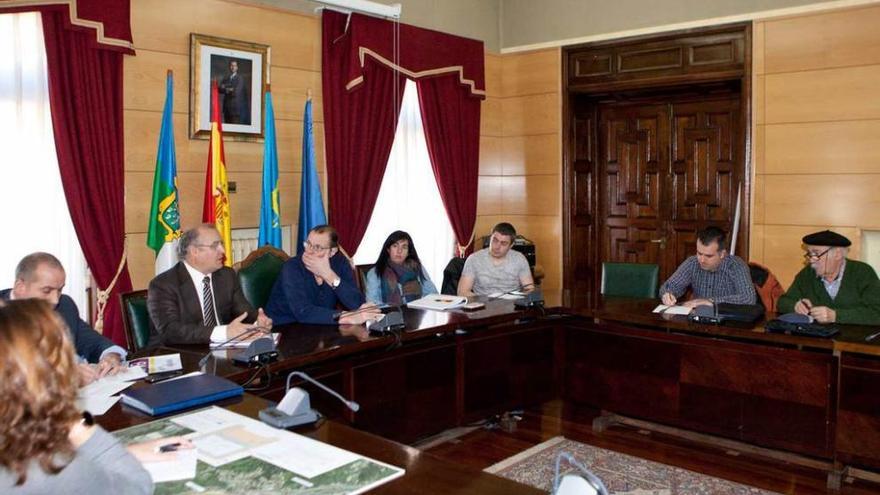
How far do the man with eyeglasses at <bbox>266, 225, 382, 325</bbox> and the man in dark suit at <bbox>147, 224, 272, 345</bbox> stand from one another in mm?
199

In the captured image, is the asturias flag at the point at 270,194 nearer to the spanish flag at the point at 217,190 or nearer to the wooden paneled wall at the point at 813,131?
the spanish flag at the point at 217,190

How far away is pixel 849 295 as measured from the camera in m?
3.98

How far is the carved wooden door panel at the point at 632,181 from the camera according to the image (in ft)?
21.9

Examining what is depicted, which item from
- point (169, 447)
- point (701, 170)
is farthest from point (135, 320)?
point (701, 170)

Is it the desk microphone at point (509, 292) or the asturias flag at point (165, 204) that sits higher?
the asturias flag at point (165, 204)

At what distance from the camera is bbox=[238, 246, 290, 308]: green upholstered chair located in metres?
4.18

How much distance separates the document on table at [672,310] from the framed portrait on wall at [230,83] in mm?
2835

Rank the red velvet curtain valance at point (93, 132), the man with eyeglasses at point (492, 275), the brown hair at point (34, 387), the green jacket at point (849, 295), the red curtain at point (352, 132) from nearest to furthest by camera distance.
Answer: the brown hair at point (34, 387)
the green jacket at point (849, 295)
the red velvet curtain valance at point (93, 132)
the man with eyeglasses at point (492, 275)
the red curtain at point (352, 132)

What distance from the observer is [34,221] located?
14.1 ft

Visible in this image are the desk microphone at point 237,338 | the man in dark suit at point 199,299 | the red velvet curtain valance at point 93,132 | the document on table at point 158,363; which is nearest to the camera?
the document on table at point 158,363

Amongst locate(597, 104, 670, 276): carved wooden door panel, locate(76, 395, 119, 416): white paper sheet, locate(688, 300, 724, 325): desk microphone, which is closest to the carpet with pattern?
locate(688, 300, 724, 325): desk microphone

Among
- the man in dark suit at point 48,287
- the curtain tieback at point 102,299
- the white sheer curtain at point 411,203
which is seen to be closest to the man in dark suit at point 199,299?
the man in dark suit at point 48,287

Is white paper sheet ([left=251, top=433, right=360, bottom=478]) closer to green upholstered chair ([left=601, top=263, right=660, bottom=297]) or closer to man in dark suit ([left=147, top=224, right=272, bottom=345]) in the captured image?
man in dark suit ([left=147, top=224, right=272, bottom=345])

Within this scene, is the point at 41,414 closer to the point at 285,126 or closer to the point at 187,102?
the point at 187,102
